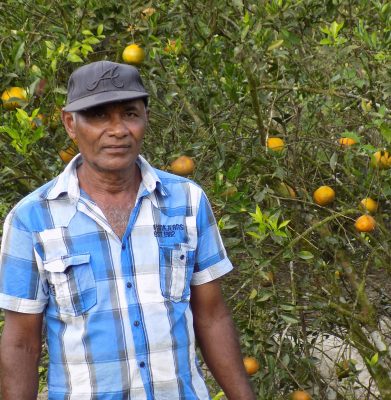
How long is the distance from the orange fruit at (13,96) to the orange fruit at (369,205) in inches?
52.7

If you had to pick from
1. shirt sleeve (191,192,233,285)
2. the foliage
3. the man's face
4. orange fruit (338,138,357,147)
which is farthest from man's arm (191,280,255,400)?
orange fruit (338,138,357,147)

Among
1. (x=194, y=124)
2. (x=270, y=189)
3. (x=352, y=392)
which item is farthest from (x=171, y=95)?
(x=352, y=392)

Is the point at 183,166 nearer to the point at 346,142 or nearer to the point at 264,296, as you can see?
the point at 264,296

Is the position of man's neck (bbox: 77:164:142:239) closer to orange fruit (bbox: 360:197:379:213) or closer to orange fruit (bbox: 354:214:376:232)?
orange fruit (bbox: 354:214:376:232)

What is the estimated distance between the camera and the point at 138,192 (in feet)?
7.94

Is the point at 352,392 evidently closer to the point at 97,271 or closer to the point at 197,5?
the point at 197,5

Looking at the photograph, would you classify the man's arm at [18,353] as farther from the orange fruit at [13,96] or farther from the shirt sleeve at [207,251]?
the orange fruit at [13,96]

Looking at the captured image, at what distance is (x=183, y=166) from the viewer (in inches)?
131

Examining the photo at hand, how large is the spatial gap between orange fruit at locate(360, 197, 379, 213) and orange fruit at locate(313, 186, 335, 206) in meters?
0.12

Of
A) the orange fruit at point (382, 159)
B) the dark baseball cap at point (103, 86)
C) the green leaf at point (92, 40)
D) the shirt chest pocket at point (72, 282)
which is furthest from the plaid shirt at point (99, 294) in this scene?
the orange fruit at point (382, 159)

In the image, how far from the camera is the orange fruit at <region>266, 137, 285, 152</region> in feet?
11.6

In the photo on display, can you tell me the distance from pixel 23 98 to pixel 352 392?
75.0 inches

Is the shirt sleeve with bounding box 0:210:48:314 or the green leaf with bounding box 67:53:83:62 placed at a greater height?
the green leaf with bounding box 67:53:83:62

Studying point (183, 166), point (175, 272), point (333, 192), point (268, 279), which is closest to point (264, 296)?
point (268, 279)
